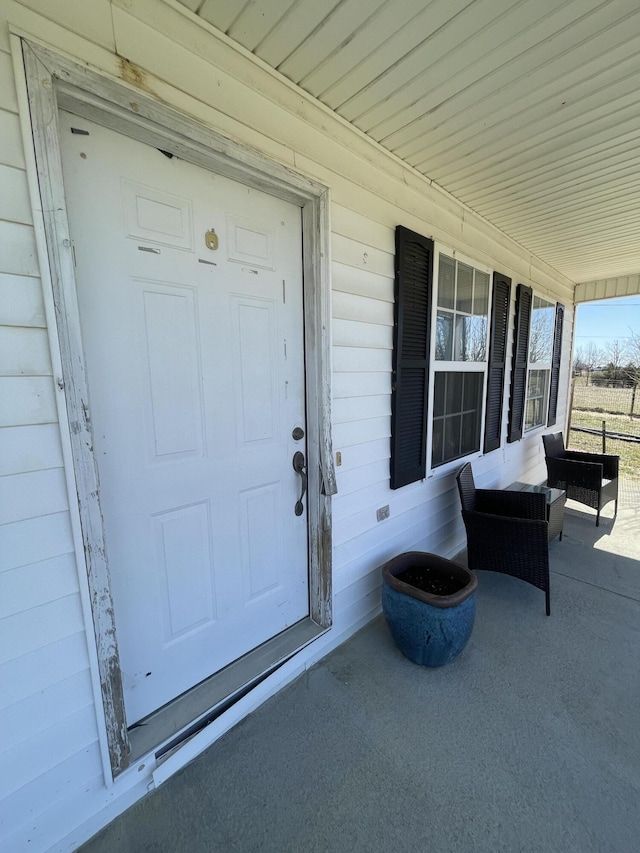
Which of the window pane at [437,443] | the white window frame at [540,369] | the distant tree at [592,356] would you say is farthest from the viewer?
the distant tree at [592,356]

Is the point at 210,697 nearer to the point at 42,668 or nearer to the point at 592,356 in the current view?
the point at 42,668

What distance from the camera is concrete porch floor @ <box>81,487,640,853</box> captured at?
1146 millimetres

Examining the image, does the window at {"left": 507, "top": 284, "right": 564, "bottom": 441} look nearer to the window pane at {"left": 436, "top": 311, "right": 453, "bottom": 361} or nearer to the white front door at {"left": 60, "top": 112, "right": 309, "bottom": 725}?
the window pane at {"left": 436, "top": 311, "right": 453, "bottom": 361}

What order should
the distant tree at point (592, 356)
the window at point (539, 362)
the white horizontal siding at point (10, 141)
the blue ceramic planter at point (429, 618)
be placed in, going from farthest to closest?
the distant tree at point (592, 356)
the window at point (539, 362)
the blue ceramic planter at point (429, 618)
the white horizontal siding at point (10, 141)

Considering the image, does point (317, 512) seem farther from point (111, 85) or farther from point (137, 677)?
point (111, 85)

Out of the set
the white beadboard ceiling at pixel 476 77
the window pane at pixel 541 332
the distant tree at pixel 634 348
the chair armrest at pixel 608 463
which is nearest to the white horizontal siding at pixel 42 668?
the white beadboard ceiling at pixel 476 77

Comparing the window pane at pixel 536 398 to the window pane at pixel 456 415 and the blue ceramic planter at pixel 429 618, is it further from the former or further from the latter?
the blue ceramic planter at pixel 429 618

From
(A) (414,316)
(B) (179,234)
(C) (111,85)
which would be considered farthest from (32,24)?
(A) (414,316)

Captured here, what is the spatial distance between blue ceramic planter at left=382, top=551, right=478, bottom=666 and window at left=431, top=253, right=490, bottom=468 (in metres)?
0.97

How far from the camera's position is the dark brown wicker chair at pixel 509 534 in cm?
217

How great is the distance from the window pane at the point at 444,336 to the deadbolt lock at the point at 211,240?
1.53 metres

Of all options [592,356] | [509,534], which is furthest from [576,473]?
[592,356]

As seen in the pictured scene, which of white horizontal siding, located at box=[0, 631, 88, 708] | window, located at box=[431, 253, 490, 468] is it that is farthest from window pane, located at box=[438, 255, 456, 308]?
white horizontal siding, located at box=[0, 631, 88, 708]

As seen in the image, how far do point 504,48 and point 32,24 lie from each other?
4.77 feet
